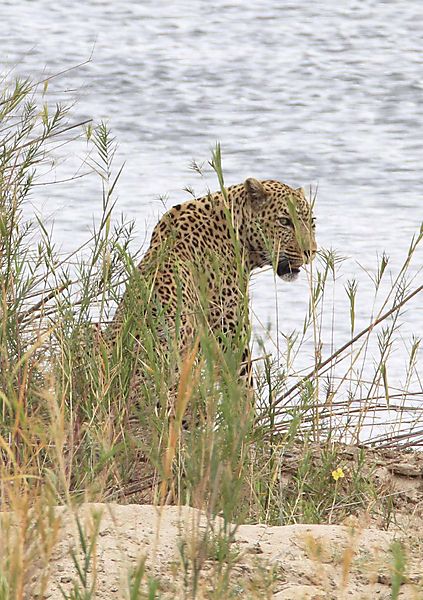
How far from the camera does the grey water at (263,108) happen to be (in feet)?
24.3

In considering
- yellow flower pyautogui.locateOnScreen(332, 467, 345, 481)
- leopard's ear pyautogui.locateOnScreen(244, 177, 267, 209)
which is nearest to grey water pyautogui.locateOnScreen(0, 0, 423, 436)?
leopard's ear pyautogui.locateOnScreen(244, 177, 267, 209)

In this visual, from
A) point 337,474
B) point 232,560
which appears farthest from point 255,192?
point 232,560

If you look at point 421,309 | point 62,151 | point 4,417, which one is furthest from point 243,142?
point 4,417

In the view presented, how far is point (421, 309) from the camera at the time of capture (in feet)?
22.7

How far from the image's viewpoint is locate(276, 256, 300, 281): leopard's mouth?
6.13 meters

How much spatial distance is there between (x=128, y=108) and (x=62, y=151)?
1703 mm

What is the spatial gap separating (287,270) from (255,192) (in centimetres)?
34

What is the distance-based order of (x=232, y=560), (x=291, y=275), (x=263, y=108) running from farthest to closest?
1. (x=263, y=108)
2. (x=291, y=275)
3. (x=232, y=560)

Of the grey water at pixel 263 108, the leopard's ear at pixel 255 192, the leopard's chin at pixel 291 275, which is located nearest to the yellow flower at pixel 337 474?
the grey water at pixel 263 108

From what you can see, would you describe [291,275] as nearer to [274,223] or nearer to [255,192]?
[274,223]

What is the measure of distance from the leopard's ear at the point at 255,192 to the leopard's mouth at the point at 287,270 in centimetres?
24

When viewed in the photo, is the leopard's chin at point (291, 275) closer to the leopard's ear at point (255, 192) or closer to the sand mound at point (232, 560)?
the leopard's ear at point (255, 192)

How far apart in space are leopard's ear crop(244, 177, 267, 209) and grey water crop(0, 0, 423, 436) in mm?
325

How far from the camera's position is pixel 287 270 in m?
6.15
